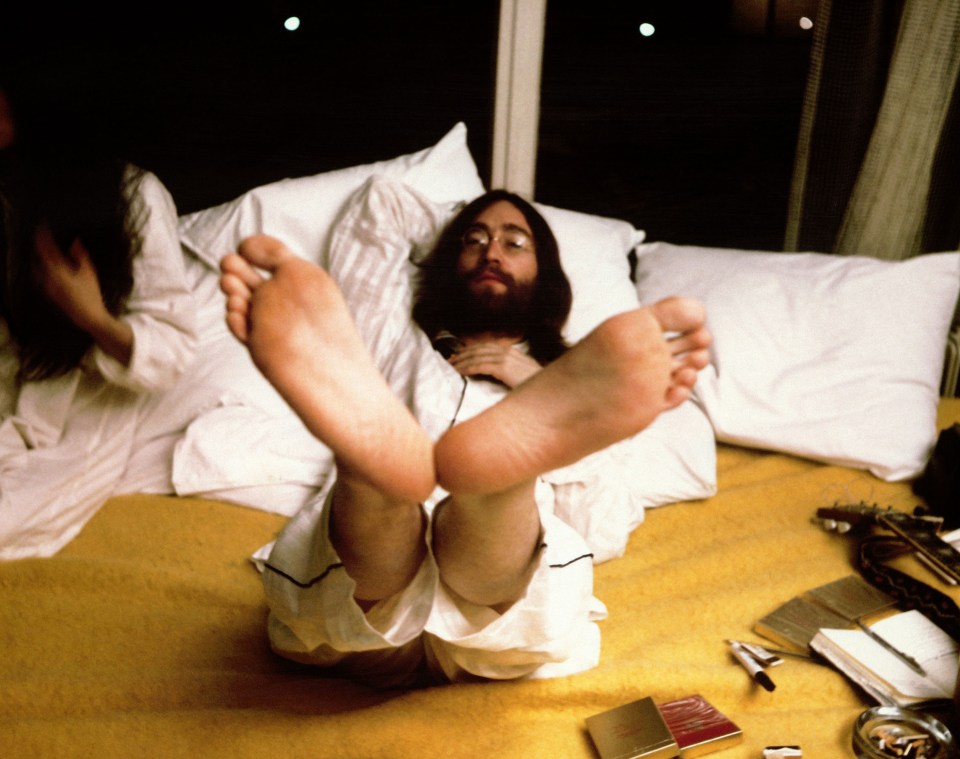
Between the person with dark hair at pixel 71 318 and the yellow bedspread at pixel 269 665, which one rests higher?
the person with dark hair at pixel 71 318

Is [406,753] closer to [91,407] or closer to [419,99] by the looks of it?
[91,407]

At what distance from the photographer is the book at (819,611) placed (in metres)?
1.06

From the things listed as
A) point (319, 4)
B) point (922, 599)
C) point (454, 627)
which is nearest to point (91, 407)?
point (454, 627)

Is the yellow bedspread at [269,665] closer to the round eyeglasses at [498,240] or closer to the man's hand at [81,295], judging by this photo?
the man's hand at [81,295]

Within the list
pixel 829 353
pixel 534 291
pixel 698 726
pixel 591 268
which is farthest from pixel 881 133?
pixel 698 726

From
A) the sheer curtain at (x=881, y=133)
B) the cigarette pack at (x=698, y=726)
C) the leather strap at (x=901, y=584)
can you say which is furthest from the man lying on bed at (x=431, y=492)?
the sheer curtain at (x=881, y=133)

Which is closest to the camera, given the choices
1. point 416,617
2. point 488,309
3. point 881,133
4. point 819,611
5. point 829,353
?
point 416,617

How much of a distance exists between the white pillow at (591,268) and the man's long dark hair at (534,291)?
6cm

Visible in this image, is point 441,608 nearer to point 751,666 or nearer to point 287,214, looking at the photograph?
point 751,666

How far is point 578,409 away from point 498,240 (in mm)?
713

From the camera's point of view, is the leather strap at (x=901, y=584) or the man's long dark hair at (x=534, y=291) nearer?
the leather strap at (x=901, y=584)

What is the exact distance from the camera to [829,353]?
1.53 m

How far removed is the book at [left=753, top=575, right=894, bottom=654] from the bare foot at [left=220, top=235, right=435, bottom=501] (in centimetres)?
58

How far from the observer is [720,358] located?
1523 mm
